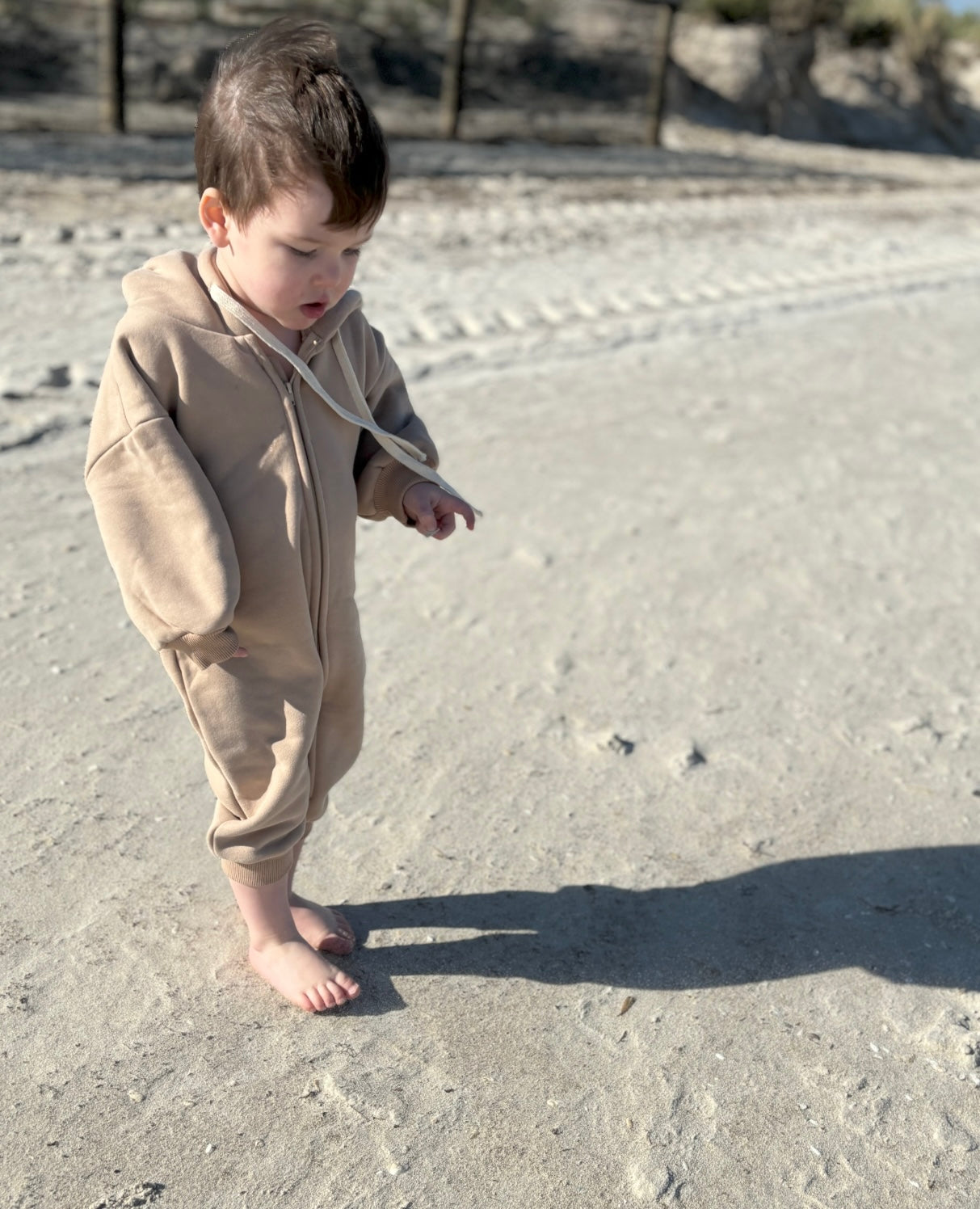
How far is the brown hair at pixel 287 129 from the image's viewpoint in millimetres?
1633

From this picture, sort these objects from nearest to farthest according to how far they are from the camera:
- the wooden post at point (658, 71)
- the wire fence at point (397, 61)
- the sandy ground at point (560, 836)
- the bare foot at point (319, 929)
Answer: the sandy ground at point (560, 836) < the bare foot at point (319, 929) < the wire fence at point (397, 61) < the wooden post at point (658, 71)

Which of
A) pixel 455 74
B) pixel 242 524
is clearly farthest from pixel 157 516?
pixel 455 74

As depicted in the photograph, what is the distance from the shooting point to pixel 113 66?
952 centimetres

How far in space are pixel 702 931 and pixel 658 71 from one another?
12.8 meters

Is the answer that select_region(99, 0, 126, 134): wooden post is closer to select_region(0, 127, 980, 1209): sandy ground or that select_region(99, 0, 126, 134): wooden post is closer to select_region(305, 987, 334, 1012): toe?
select_region(0, 127, 980, 1209): sandy ground

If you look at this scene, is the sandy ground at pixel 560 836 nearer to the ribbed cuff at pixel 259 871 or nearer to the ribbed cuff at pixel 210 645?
the ribbed cuff at pixel 259 871

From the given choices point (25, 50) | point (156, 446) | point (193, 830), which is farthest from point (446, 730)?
point (25, 50)

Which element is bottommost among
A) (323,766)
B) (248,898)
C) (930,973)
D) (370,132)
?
(930,973)

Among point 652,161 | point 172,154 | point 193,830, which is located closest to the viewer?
point 193,830

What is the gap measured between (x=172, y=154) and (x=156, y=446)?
7.96 m

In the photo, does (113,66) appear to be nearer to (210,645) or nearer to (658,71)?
(658,71)

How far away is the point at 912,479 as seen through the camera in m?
4.64

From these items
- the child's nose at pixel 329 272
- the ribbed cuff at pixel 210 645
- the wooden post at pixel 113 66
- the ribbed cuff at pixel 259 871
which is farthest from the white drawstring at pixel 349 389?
the wooden post at pixel 113 66

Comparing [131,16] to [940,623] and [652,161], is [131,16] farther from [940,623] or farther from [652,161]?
[940,623]
